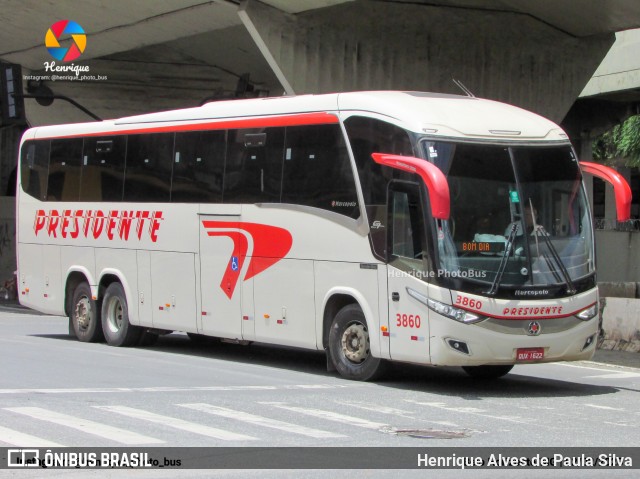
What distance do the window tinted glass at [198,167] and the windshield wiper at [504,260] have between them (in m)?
4.87

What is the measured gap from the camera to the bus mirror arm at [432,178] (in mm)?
12367

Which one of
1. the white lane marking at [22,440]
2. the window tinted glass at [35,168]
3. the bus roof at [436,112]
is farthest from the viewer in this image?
the window tinted glass at [35,168]

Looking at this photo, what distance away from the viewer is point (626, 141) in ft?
134

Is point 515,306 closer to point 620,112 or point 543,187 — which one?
point 543,187

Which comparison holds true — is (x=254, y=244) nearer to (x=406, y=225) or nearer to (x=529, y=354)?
(x=406, y=225)

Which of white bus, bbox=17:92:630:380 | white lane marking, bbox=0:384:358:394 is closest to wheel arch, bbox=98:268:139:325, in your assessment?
white bus, bbox=17:92:630:380

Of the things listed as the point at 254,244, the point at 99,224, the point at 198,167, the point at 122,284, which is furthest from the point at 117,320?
the point at 254,244

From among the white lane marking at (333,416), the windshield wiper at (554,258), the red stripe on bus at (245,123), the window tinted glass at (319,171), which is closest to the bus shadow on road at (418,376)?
the windshield wiper at (554,258)

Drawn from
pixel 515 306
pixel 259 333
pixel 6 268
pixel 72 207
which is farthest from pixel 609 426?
pixel 6 268

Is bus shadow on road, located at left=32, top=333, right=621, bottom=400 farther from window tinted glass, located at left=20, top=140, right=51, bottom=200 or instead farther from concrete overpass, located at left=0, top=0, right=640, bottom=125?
concrete overpass, located at left=0, top=0, right=640, bottom=125

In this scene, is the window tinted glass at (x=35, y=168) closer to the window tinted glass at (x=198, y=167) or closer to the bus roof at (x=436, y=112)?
the window tinted glass at (x=198, y=167)

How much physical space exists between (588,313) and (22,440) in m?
7.41

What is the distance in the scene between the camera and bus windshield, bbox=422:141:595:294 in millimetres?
13445

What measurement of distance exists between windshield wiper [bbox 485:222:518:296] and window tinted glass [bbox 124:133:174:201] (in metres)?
6.28
